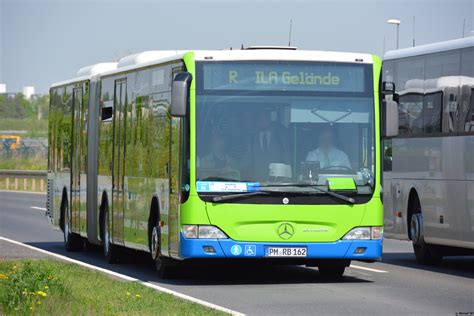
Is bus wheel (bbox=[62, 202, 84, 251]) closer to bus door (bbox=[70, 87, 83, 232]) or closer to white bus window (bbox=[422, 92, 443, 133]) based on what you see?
bus door (bbox=[70, 87, 83, 232])

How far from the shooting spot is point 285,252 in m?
18.1

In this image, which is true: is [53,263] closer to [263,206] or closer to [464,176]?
[263,206]

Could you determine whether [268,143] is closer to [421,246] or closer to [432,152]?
[432,152]

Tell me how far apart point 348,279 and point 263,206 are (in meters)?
2.08

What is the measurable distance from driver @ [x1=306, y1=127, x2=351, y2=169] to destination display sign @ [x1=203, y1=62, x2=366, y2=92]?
2.03 ft

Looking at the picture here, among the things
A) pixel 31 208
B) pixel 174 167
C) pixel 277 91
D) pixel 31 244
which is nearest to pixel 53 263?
pixel 174 167

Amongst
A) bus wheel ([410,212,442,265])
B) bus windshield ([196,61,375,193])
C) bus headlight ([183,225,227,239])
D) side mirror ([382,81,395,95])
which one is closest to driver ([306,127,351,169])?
bus windshield ([196,61,375,193])

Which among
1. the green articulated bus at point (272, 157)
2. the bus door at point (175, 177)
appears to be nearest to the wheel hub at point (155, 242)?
the green articulated bus at point (272, 157)

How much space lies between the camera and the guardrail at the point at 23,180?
69.2 meters

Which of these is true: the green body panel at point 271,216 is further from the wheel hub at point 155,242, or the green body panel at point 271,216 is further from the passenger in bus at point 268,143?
the wheel hub at point 155,242

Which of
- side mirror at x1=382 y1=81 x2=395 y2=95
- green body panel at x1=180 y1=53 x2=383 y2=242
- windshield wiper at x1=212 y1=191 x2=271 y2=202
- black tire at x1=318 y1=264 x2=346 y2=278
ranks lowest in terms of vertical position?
black tire at x1=318 y1=264 x2=346 y2=278

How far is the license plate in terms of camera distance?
59.3 feet

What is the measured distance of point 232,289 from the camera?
58.1 ft

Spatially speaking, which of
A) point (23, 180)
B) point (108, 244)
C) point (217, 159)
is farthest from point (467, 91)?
point (23, 180)
